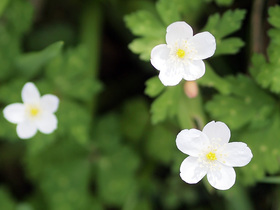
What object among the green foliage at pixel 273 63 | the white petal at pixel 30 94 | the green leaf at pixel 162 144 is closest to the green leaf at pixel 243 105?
the green foliage at pixel 273 63

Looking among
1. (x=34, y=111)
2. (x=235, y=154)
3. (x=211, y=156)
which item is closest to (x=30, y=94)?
(x=34, y=111)

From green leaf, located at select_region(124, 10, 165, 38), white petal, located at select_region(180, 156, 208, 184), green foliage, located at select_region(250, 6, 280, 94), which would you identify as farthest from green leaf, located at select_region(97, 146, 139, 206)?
green foliage, located at select_region(250, 6, 280, 94)

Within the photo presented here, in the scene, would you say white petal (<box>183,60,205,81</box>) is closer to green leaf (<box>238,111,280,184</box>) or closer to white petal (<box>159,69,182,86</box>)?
white petal (<box>159,69,182,86</box>)

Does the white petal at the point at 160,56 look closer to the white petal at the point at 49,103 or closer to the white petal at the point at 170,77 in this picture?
the white petal at the point at 170,77

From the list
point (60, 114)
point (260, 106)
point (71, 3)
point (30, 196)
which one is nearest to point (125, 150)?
point (60, 114)

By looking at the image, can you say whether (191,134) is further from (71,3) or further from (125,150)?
(71,3)

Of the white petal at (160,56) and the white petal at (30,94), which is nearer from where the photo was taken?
the white petal at (160,56)
